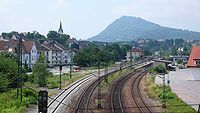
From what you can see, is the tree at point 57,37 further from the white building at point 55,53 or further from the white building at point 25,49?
the white building at point 25,49

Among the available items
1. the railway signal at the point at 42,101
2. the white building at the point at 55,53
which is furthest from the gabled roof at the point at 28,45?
the railway signal at the point at 42,101

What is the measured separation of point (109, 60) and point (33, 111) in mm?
82870

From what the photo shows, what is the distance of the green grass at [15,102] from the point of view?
102 ft

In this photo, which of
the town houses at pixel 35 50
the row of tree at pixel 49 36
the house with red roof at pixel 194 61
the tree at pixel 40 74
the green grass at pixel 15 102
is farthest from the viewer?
the row of tree at pixel 49 36

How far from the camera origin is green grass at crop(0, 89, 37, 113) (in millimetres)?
31191

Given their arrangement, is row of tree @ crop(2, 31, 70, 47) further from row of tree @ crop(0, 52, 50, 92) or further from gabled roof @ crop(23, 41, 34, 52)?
row of tree @ crop(0, 52, 50, 92)

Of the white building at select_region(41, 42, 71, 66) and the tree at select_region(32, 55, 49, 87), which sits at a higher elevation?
the white building at select_region(41, 42, 71, 66)

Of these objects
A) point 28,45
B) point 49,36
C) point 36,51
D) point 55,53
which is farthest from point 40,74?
Answer: point 49,36

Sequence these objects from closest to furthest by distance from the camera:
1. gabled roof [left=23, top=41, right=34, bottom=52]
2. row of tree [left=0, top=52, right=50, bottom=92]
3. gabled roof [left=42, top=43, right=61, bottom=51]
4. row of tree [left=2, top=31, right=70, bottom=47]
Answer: row of tree [left=0, top=52, right=50, bottom=92] < gabled roof [left=23, top=41, right=34, bottom=52] < gabled roof [left=42, top=43, right=61, bottom=51] < row of tree [left=2, top=31, right=70, bottom=47]

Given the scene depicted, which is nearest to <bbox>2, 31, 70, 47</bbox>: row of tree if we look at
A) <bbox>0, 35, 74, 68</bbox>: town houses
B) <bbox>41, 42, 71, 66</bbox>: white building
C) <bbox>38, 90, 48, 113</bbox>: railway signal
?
<bbox>0, 35, 74, 68</bbox>: town houses

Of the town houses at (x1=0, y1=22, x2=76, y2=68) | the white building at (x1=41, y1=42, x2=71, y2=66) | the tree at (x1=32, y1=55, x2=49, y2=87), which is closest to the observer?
the tree at (x1=32, y1=55, x2=49, y2=87)

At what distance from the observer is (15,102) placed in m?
33.8

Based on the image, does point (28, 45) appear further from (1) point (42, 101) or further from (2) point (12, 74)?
(1) point (42, 101)

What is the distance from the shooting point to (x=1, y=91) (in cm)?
4209
